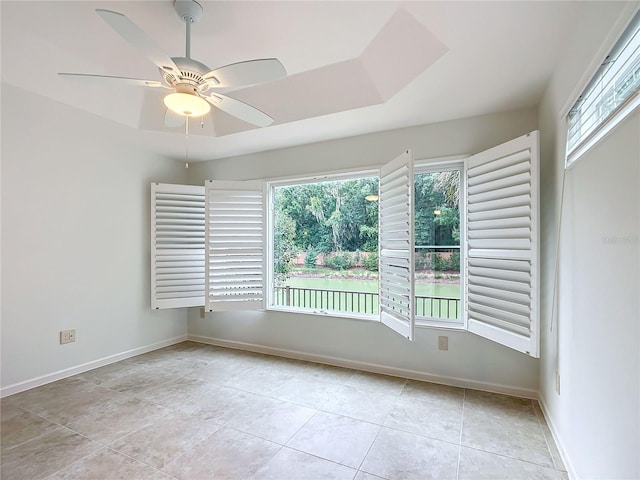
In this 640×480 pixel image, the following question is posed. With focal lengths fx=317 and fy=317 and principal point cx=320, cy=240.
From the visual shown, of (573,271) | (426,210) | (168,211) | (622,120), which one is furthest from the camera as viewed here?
(168,211)

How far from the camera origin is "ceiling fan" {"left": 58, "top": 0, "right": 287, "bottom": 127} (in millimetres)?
1514

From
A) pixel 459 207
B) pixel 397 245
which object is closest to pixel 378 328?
pixel 397 245

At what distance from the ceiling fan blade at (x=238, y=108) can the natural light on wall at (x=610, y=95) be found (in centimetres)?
170

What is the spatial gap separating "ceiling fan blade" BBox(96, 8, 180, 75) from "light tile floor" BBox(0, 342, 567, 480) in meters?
2.23

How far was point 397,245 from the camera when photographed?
2.87 meters

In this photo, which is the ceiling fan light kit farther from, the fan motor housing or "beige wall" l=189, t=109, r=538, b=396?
"beige wall" l=189, t=109, r=538, b=396

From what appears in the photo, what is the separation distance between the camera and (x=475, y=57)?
79.9 inches

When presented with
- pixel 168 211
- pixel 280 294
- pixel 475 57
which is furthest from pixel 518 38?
pixel 168 211

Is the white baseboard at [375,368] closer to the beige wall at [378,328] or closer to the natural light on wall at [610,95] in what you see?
the beige wall at [378,328]

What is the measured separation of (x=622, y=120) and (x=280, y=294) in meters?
3.41

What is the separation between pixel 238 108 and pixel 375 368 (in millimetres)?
2707

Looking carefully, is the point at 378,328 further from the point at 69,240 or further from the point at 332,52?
the point at 69,240

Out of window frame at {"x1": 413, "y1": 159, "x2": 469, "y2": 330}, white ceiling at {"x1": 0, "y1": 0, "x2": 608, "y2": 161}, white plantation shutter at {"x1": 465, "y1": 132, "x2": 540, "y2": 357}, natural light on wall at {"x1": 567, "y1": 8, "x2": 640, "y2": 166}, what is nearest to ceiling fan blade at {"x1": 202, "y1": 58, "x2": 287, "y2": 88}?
white ceiling at {"x1": 0, "y1": 0, "x2": 608, "y2": 161}

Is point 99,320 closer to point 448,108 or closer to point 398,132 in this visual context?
point 398,132
